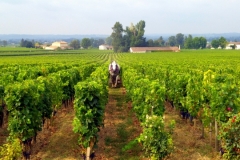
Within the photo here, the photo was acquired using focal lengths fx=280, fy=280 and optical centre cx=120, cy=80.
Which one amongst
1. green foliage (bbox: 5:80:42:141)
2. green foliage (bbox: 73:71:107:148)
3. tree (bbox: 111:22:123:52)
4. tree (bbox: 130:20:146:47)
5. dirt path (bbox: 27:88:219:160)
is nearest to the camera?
green foliage (bbox: 5:80:42:141)

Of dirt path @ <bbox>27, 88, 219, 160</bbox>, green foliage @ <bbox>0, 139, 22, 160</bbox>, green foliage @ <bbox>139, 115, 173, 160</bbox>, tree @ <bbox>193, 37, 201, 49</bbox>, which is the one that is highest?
tree @ <bbox>193, 37, 201, 49</bbox>

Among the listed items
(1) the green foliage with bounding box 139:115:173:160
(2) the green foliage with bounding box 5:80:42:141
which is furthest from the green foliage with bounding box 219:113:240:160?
(2) the green foliage with bounding box 5:80:42:141

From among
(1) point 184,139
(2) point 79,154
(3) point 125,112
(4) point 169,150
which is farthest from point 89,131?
(3) point 125,112

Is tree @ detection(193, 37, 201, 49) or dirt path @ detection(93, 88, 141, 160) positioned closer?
dirt path @ detection(93, 88, 141, 160)

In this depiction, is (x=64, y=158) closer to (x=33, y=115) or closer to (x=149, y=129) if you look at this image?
(x=33, y=115)

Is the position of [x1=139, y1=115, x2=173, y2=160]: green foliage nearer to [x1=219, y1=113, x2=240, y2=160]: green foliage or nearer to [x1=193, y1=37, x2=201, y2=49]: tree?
[x1=219, y1=113, x2=240, y2=160]: green foliage

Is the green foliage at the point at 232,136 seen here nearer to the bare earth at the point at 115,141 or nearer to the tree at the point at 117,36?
the bare earth at the point at 115,141

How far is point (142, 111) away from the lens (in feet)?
41.2

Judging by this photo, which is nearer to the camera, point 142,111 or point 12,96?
point 12,96

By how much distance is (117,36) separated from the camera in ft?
440

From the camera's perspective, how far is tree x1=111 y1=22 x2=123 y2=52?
134 metres

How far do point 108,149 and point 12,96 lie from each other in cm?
441

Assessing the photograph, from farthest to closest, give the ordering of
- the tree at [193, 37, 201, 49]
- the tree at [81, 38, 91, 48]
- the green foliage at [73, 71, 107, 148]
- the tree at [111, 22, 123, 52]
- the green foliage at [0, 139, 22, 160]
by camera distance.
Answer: the tree at [81, 38, 91, 48] → the tree at [193, 37, 201, 49] → the tree at [111, 22, 123, 52] → the green foliage at [73, 71, 107, 148] → the green foliage at [0, 139, 22, 160]

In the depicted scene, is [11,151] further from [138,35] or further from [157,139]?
[138,35]
